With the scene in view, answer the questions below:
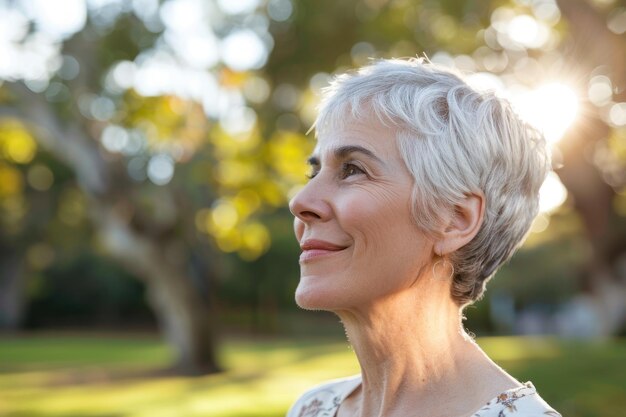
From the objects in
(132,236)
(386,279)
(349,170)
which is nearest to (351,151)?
(349,170)

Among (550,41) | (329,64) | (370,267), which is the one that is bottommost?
(370,267)

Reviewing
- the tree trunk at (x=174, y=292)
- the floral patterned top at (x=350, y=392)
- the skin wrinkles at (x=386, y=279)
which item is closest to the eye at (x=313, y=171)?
the skin wrinkles at (x=386, y=279)

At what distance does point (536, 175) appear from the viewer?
5.40ft

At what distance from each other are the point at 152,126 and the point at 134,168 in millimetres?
4025

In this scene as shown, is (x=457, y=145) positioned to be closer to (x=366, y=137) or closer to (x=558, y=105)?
(x=366, y=137)

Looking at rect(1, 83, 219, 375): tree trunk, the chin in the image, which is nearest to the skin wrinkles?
the chin

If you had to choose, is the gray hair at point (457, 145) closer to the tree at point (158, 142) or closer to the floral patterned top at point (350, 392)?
the floral patterned top at point (350, 392)

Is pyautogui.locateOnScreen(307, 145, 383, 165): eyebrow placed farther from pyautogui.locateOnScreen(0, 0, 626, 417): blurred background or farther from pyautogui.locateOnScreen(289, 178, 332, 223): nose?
pyautogui.locateOnScreen(0, 0, 626, 417): blurred background

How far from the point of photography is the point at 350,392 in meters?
1.87

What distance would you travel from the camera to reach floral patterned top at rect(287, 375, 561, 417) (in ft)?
4.95

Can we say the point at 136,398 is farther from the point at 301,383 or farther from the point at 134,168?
the point at 134,168

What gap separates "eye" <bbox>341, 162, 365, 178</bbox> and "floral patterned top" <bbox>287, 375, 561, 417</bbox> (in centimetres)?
48

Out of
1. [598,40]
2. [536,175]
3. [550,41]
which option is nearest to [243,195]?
[550,41]

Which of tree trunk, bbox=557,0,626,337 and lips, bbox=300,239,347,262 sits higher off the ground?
tree trunk, bbox=557,0,626,337
